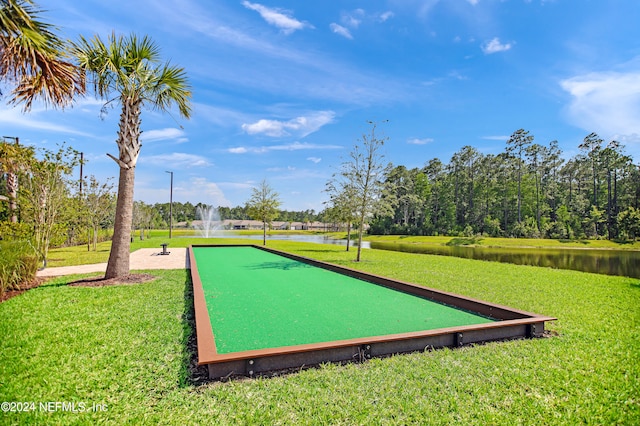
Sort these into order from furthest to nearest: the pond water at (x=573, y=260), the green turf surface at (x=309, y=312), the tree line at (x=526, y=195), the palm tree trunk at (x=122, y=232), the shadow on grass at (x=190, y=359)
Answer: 1. the tree line at (x=526, y=195)
2. the pond water at (x=573, y=260)
3. the palm tree trunk at (x=122, y=232)
4. the green turf surface at (x=309, y=312)
5. the shadow on grass at (x=190, y=359)

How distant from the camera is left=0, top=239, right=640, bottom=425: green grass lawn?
2652 millimetres

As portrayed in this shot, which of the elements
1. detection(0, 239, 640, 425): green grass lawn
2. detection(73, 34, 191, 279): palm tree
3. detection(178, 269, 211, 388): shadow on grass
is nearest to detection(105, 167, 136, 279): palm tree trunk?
detection(73, 34, 191, 279): palm tree

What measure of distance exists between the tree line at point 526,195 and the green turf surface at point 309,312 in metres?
36.3

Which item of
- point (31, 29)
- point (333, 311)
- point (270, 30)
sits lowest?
point (333, 311)

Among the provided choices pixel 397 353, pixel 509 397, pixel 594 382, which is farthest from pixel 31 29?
pixel 594 382

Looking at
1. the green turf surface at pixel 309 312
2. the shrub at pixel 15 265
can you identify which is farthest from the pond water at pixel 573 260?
the shrub at pixel 15 265

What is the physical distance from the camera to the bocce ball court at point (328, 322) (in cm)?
363

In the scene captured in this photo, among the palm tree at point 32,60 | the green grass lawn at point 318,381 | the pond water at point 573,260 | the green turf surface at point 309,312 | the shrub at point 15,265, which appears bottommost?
the pond water at point 573,260

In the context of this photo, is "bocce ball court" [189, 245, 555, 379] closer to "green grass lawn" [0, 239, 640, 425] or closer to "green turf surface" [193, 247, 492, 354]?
"green turf surface" [193, 247, 492, 354]

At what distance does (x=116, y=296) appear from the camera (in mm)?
6652

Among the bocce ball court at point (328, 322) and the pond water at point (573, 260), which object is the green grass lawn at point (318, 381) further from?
the pond water at point (573, 260)

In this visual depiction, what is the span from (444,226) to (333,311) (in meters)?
53.3

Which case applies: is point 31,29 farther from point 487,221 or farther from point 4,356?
point 487,221

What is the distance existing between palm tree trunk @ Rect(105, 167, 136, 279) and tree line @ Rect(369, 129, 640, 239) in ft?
123
